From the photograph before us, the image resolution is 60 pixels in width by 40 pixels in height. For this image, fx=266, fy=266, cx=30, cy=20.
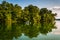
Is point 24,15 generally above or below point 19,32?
above

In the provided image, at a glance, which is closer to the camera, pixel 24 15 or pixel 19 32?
pixel 19 32

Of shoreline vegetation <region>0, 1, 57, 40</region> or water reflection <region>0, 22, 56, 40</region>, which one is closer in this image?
water reflection <region>0, 22, 56, 40</region>

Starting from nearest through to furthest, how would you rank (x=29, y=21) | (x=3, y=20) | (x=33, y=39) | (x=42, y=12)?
(x=33, y=39) → (x=3, y=20) → (x=29, y=21) → (x=42, y=12)

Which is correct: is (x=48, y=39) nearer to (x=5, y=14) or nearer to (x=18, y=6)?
(x=5, y=14)

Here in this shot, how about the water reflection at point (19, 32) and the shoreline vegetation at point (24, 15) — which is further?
the shoreline vegetation at point (24, 15)

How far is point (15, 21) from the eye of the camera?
695 inches

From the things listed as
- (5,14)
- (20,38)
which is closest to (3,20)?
(5,14)

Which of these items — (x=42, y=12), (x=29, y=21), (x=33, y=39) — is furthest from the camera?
(x=42, y=12)

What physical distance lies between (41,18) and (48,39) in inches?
386

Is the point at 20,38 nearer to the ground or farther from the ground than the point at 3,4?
nearer to the ground

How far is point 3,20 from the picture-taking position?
1708cm

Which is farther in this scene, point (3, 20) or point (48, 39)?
point (3, 20)

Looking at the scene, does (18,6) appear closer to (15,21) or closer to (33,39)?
(15,21)

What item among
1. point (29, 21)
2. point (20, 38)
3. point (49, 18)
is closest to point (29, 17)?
point (29, 21)
